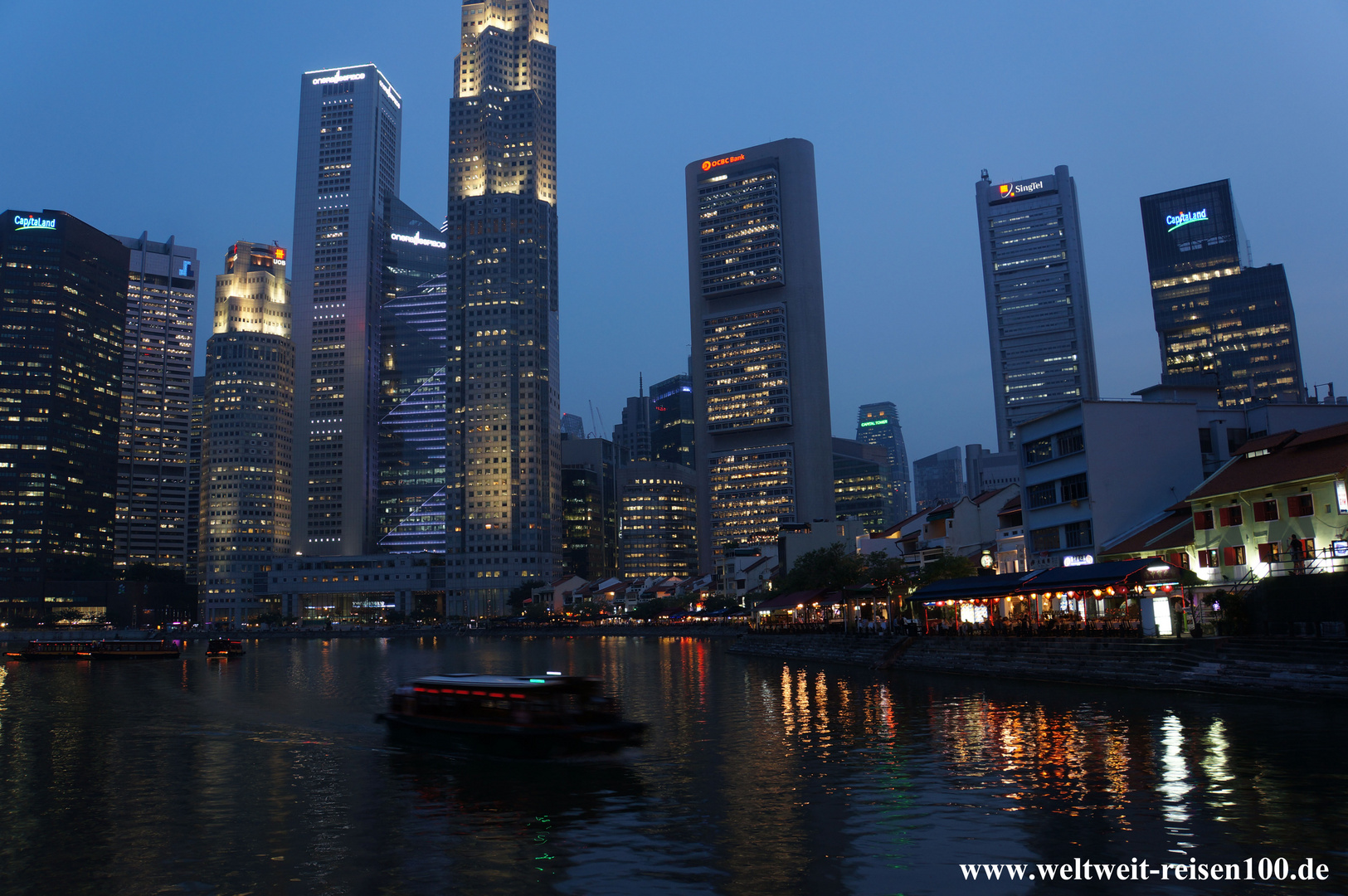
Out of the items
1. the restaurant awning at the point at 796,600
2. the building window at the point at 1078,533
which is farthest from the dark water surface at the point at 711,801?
the restaurant awning at the point at 796,600

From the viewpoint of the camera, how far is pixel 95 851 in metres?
22.1

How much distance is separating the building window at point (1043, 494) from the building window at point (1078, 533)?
266 centimetres

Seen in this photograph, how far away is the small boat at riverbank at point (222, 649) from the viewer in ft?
394

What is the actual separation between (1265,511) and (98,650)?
13131 cm

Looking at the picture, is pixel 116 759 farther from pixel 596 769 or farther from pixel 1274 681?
pixel 1274 681

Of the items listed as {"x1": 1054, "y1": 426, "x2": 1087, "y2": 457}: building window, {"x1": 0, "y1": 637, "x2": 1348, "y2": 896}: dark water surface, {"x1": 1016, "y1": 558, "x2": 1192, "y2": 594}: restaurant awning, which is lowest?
{"x1": 0, "y1": 637, "x2": 1348, "y2": 896}: dark water surface

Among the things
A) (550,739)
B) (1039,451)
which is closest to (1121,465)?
(1039,451)

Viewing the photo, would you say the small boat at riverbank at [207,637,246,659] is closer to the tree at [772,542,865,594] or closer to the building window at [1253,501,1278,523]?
the tree at [772,542,865,594]

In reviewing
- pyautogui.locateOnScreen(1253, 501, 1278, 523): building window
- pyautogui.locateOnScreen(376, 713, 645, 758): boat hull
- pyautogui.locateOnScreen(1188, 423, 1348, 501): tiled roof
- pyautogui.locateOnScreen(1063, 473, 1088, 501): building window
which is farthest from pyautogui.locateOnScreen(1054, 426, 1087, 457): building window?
pyautogui.locateOnScreen(376, 713, 645, 758): boat hull

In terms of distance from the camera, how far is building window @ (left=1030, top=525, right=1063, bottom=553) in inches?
2886

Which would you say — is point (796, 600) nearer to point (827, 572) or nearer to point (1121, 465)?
point (827, 572)

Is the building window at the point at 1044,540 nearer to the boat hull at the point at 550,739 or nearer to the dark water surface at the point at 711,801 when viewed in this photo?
the dark water surface at the point at 711,801

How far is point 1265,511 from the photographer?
178ft

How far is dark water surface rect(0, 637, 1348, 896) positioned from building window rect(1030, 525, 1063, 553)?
2685 cm
